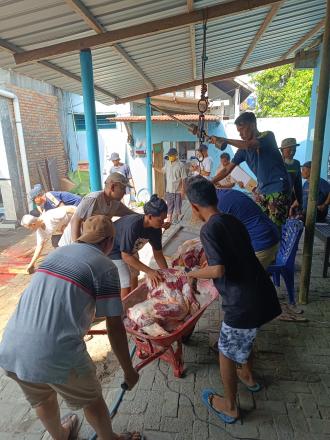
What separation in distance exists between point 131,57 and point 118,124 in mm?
7831

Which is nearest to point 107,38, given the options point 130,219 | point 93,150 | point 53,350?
Answer: point 93,150

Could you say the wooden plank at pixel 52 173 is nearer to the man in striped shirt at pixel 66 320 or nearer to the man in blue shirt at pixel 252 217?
the man in blue shirt at pixel 252 217

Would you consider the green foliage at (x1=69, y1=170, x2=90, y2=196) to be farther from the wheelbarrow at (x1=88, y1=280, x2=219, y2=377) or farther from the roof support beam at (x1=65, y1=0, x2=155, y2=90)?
the wheelbarrow at (x1=88, y1=280, x2=219, y2=377)

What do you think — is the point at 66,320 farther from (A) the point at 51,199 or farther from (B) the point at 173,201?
(B) the point at 173,201

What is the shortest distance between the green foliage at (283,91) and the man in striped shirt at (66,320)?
2076cm

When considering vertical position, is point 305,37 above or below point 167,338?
above

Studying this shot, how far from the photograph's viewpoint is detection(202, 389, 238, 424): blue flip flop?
239 centimetres

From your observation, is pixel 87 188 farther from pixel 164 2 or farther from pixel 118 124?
pixel 164 2

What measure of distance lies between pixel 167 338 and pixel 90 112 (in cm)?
323

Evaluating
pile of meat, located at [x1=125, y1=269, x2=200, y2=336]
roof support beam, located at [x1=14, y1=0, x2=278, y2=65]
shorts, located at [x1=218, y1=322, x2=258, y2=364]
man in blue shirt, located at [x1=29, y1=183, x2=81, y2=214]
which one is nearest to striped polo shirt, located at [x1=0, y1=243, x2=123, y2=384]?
pile of meat, located at [x1=125, y1=269, x2=200, y2=336]

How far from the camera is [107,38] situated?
12.1ft

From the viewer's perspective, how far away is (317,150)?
3.39 meters

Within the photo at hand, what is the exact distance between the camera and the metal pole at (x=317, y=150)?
3186mm

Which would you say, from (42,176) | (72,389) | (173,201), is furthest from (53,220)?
(42,176)
